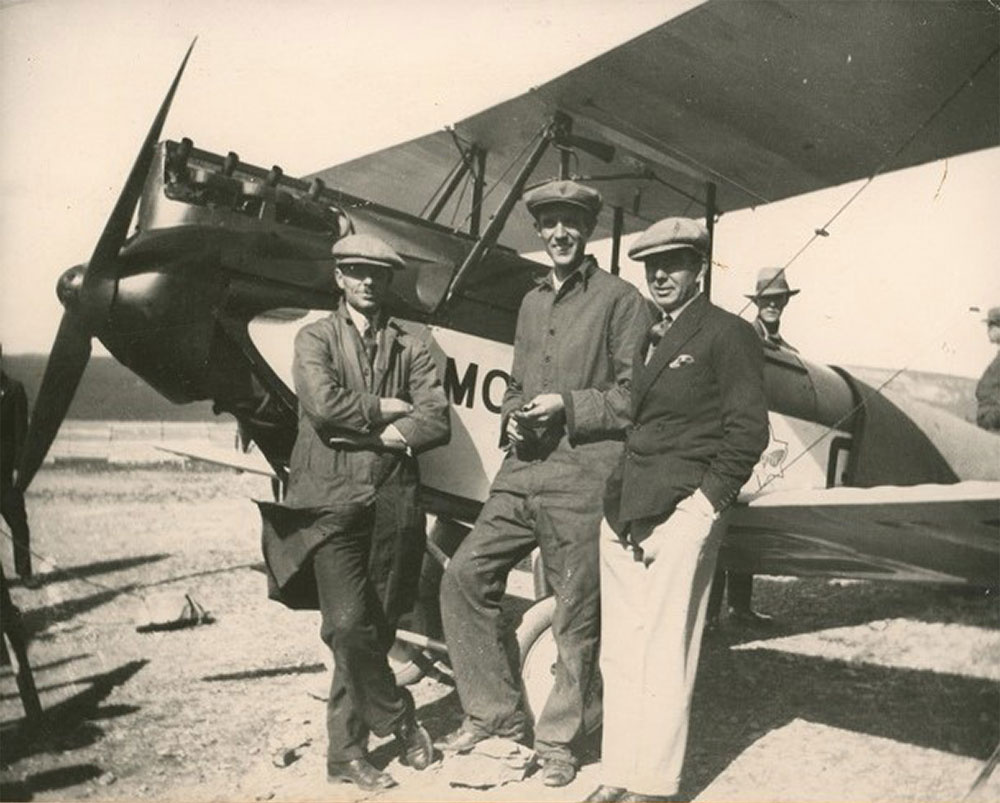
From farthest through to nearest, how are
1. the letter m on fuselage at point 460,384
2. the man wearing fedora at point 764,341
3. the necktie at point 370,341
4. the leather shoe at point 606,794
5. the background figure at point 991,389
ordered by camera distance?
the man wearing fedora at point 764,341 < the background figure at point 991,389 < the letter m on fuselage at point 460,384 < the necktie at point 370,341 < the leather shoe at point 606,794

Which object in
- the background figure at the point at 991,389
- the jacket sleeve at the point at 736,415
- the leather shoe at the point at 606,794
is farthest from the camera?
the background figure at the point at 991,389

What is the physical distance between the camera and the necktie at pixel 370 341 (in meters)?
3.21

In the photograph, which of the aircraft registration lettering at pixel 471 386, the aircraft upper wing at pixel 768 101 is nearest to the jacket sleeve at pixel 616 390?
the aircraft registration lettering at pixel 471 386

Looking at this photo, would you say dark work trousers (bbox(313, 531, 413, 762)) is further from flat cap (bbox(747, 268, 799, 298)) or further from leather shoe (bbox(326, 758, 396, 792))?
flat cap (bbox(747, 268, 799, 298))

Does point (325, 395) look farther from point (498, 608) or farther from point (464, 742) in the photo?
point (464, 742)

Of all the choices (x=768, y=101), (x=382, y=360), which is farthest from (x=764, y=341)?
(x=382, y=360)

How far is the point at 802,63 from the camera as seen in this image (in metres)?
4.07

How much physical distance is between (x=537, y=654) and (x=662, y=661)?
2.77 feet

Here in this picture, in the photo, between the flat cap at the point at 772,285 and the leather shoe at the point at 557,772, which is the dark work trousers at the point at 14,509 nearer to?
the leather shoe at the point at 557,772

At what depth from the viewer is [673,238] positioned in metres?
2.85

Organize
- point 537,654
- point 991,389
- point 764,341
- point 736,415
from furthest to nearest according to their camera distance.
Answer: point 764,341, point 991,389, point 537,654, point 736,415

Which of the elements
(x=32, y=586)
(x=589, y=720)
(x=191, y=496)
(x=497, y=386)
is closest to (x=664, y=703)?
(x=589, y=720)

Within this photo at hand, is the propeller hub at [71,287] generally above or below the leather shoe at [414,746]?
above

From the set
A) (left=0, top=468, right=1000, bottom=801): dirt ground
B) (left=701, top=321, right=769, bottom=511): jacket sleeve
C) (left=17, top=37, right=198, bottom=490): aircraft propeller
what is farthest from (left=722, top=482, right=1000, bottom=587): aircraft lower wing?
(left=17, top=37, right=198, bottom=490): aircraft propeller
